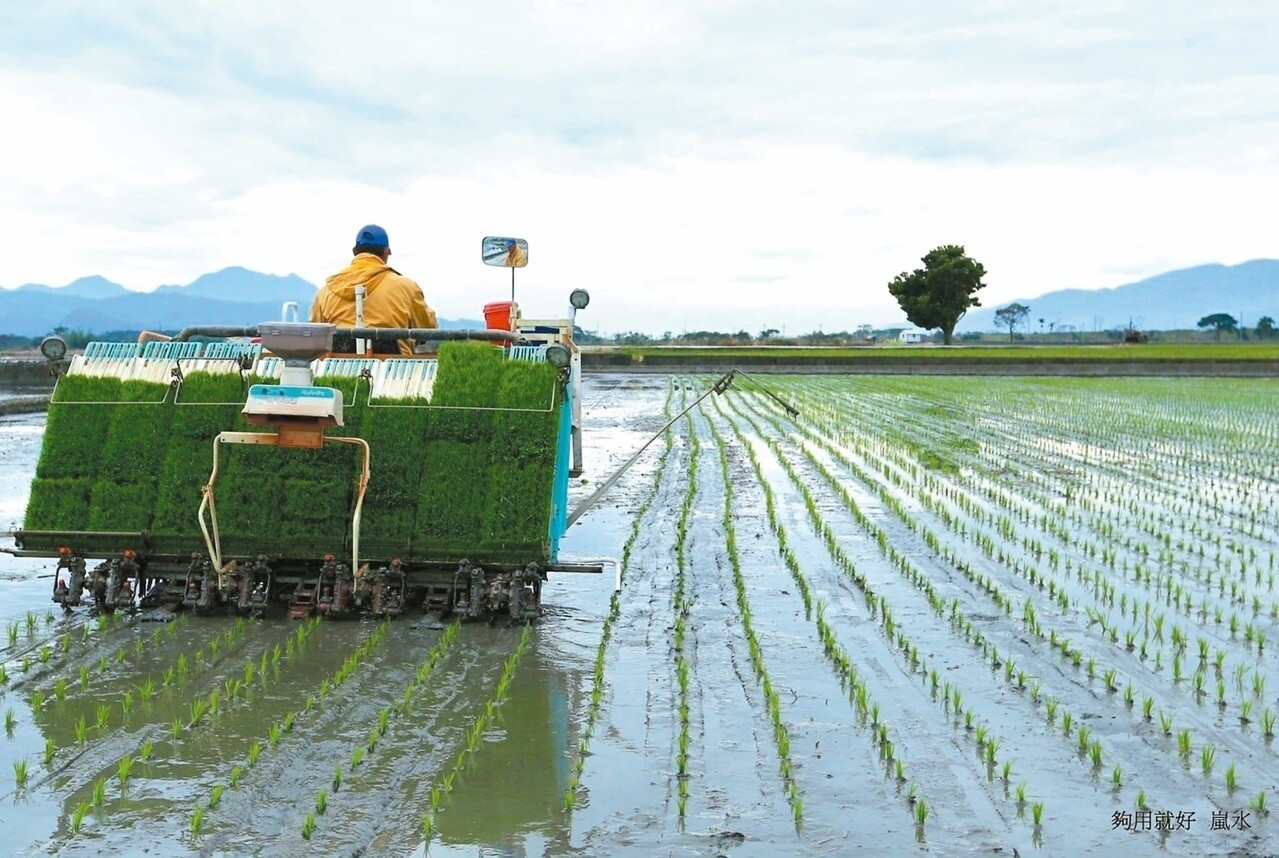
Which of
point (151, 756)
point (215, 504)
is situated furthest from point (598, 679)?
point (215, 504)

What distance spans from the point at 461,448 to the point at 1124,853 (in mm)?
3960

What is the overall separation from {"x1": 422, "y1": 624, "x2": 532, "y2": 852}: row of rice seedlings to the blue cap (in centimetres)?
272

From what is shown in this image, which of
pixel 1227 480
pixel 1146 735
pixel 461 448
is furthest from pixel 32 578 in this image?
pixel 1227 480

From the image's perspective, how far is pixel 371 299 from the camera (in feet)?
25.1

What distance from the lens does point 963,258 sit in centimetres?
7881

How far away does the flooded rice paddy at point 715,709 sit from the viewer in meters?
4.16

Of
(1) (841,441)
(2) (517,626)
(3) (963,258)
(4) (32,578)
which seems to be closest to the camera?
(2) (517,626)

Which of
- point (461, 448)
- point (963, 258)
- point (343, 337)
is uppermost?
point (963, 258)

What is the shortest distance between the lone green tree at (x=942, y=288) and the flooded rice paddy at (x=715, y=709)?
70.1 metres

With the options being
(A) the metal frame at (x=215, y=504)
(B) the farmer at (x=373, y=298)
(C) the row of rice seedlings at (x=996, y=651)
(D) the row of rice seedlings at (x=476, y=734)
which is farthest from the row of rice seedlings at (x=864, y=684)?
(B) the farmer at (x=373, y=298)

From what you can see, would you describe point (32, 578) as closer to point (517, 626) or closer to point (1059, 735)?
point (517, 626)

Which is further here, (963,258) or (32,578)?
(963,258)

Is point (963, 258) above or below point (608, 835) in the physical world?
above

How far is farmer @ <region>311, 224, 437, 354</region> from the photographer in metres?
7.65
